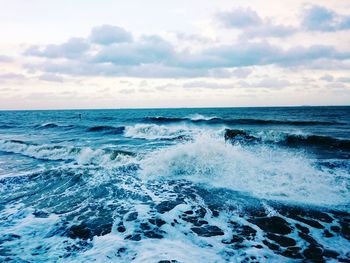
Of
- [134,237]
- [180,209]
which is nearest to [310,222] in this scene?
[180,209]

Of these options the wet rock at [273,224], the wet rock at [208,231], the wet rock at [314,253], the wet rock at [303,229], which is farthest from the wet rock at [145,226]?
the wet rock at [303,229]

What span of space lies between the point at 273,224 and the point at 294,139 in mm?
14334

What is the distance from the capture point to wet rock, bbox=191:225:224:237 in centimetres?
537

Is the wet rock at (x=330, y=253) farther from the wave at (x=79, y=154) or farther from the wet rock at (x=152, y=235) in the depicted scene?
the wave at (x=79, y=154)

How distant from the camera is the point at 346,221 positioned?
5.82 m

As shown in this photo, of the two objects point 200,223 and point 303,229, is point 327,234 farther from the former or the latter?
point 200,223

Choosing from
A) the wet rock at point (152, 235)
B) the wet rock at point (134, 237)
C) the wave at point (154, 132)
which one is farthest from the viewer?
the wave at point (154, 132)

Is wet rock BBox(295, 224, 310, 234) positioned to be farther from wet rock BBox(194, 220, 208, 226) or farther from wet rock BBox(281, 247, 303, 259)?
wet rock BBox(194, 220, 208, 226)

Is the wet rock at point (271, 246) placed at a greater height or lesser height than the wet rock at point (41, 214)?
greater

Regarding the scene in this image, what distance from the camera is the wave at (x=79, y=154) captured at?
42.6 feet

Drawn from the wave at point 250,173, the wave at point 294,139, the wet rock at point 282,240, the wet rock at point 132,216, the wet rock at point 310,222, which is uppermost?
the wave at point 294,139

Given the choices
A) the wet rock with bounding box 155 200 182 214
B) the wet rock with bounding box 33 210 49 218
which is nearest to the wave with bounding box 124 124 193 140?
the wet rock with bounding box 155 200 182 214

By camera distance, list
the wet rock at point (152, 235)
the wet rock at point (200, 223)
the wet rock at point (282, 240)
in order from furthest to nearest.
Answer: the wet rock at point (200, 223) → the wet rock at point (152, 235) → the wet rock at point (282, 240)

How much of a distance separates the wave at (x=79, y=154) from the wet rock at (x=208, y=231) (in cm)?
750
